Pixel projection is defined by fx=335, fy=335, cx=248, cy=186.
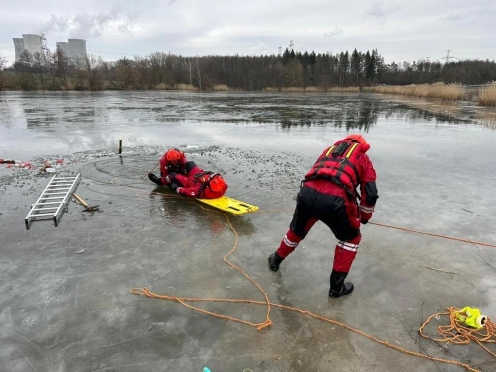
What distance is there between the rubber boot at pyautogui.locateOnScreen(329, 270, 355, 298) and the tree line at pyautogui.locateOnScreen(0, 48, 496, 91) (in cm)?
5713

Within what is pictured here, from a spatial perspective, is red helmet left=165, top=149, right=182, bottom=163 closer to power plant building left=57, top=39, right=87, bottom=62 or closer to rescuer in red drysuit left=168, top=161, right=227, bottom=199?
rescuer in red drysuit left=168, top=161, right=227, bottom=199

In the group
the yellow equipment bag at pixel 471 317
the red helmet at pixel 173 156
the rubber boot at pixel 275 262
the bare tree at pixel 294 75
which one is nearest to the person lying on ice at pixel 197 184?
the red helmet at pixel 173 156

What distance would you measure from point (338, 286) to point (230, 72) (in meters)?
77.0

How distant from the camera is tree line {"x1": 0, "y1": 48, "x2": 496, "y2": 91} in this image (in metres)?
55.6

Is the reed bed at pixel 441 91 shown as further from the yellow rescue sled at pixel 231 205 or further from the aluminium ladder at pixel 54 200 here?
the aluminium ladder at pixel 54 200

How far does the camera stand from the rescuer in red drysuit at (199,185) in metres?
5.49

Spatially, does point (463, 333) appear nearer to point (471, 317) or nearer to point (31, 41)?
point (471, 317)

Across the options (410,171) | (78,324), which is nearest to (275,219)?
(78,324)

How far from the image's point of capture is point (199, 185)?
5.62 metres

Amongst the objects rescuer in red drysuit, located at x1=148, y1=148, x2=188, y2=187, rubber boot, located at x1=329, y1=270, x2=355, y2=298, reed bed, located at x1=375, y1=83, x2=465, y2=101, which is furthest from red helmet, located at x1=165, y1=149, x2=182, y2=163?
reed bed, located at x1=375, y1=83, x2=465, y2=101

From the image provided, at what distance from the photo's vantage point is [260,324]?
9.33 feet

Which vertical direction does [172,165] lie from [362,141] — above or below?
below

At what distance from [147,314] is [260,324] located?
39.7 inches

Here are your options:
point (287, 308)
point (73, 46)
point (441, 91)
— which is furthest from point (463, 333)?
point (73, 46)
